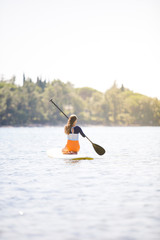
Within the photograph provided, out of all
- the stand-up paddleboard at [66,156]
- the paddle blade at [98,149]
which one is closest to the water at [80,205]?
the stand-up paddleboard at [66,156]

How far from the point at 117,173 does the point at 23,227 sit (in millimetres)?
5509

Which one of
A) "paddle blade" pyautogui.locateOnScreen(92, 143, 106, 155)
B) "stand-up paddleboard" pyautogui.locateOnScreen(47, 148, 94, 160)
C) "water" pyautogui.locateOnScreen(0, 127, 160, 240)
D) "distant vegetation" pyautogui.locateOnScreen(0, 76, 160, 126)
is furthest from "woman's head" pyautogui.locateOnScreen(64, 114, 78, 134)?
"distant vegetation" pyautogui.locateOnScreen(0, 76, 160, 126)

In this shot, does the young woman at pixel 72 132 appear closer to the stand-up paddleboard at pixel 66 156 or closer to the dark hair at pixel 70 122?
the dark hair at pixel 70 122

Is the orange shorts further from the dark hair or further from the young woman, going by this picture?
the dark hair

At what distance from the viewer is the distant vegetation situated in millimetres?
92125

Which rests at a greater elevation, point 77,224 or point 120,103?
point 120,103

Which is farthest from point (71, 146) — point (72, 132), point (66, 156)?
point (72, 132)

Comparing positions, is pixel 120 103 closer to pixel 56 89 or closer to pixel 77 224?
pixel 56 89

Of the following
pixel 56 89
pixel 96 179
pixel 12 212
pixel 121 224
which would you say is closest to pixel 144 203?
pixel 121 224

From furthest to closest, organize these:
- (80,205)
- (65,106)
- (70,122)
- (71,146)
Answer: (65,106) < (71,146) < (70,122) < (80,205)

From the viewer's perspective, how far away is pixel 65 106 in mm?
106125

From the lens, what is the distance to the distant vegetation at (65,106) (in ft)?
302

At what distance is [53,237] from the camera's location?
475 centimetres

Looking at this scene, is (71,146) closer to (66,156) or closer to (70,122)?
(66,156)
